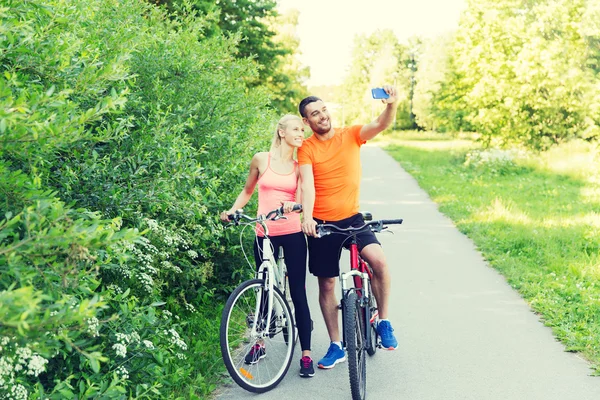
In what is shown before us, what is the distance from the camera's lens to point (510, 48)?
25.0 m

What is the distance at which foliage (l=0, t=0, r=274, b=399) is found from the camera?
2.70m

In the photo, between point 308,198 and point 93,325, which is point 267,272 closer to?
point 308,198

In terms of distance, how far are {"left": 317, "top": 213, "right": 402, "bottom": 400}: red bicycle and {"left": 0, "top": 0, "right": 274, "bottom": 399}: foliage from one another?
1118 mm

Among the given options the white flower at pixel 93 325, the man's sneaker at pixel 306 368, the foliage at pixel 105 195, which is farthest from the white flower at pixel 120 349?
the man's sneaker at pixel 306 368

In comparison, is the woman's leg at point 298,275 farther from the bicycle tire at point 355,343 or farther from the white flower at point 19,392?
the white flower at point 19,392

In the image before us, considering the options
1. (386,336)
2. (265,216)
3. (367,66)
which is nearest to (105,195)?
(265,216)

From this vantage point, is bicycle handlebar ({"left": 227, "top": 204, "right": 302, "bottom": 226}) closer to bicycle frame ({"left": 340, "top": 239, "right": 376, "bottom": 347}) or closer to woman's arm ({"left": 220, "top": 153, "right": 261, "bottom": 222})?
woman's arm ({"left": 220, "top": 153, "right": 261, "bottom": 222})

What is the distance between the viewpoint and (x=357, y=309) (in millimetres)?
4957

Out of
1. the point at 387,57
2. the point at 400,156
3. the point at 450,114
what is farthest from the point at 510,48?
the point at 387,57

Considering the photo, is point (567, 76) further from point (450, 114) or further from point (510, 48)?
point (450, 114)

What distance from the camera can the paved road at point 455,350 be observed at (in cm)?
500

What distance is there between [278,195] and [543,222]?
7.96 m

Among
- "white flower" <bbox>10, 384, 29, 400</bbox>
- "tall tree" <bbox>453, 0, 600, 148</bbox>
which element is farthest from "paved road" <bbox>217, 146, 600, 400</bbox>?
"tall tree" <bbox>453, 0, 600, 148</bbox>

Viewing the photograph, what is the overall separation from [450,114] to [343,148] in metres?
26.3
